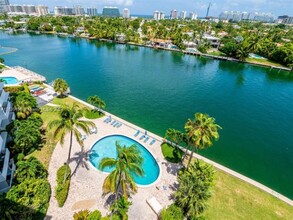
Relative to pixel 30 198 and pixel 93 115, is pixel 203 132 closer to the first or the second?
pixel 30 198

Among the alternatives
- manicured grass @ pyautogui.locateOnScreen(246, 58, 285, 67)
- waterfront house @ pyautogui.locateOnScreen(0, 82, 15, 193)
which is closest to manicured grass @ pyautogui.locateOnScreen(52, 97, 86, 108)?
waterfront house @ pyautogui.locateOnScreen(0, 82, 15, 193)

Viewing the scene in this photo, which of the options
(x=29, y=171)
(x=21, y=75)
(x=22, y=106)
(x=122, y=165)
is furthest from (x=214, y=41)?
(x=29, y=171)

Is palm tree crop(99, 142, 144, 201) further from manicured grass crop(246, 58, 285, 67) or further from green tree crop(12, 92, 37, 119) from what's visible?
manicured grass crop(246, 58, 285, 67)

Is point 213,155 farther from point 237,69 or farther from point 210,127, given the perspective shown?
point 237,69

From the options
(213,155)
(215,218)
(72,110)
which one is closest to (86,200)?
(72,110)

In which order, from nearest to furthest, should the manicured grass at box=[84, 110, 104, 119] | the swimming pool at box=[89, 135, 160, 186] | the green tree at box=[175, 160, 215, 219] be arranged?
the green tree at box=[175, 160, 215, 219] < the swimming pool at box=[89, 135, 160, 186] < the manicured grass at box=[84, 110, 104, 119]

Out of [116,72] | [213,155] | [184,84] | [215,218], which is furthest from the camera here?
[116,72]
